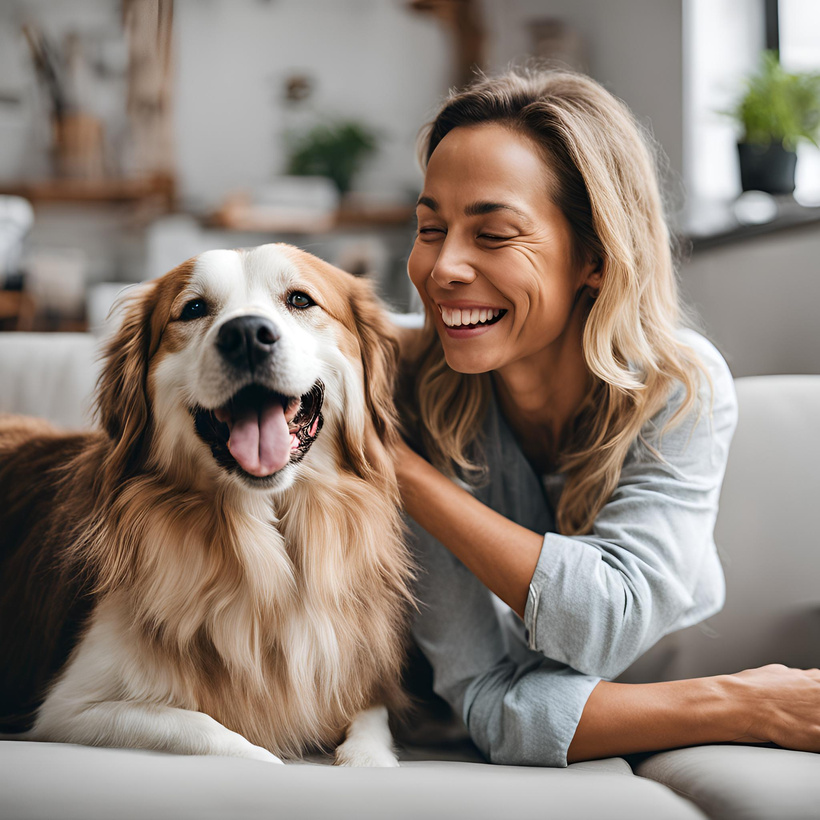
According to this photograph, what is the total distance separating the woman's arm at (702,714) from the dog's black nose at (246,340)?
692 millimetres

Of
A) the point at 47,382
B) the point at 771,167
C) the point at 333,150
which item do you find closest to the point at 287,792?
the point at 47,382

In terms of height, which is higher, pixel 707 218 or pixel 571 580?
pixel 707 218

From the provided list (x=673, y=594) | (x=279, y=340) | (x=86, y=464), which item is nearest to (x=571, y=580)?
(x=673, y=594)

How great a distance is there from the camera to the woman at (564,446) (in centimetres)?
116

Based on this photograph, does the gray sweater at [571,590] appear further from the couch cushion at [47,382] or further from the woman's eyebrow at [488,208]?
the couch cushion at [47,382]

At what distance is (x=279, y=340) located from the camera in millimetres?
1065

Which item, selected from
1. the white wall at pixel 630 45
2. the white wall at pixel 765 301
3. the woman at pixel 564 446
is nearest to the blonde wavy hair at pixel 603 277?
the woman at pixel 564 446

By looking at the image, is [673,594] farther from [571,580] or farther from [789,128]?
[789,128]

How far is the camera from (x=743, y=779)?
0.93 metres

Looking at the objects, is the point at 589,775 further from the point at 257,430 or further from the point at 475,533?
the point at 257,430

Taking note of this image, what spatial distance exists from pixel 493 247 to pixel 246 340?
16.3 inches

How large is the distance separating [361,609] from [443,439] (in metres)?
0.32

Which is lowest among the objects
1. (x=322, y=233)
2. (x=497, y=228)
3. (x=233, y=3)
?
(x=497, y=228)

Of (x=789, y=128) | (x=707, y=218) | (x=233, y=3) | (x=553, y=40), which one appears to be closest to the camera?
(x=789, y=128)
